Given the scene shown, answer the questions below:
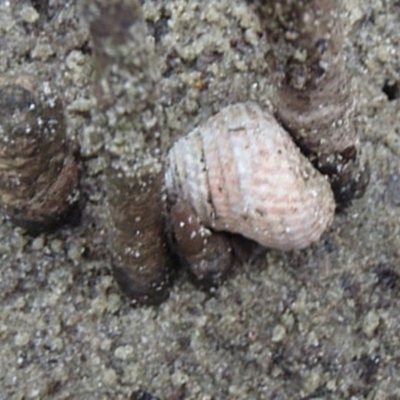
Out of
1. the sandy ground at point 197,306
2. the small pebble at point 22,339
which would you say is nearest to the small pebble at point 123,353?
the sandy ground at point 197,306

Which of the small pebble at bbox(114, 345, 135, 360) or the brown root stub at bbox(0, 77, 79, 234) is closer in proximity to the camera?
the brown root stub at bbox(0, 77, 79, 234)

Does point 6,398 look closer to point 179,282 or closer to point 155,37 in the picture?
point 179,282

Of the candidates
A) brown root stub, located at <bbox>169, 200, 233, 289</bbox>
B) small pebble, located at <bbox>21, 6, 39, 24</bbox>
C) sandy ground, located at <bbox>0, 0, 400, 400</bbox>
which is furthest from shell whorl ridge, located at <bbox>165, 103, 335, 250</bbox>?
small pebble, located at <bbox>21, 6, 39, 24</bbox>

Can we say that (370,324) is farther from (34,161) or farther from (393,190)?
(34,161)

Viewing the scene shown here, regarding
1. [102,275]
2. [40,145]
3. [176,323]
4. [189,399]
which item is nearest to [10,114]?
[40,145]

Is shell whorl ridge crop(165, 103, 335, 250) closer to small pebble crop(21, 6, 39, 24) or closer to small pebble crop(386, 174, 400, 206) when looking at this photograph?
small pebble crop(386, 174, 400, 206)

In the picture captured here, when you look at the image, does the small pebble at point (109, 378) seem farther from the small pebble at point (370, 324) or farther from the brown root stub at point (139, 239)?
the small pebble at point (370, 324)
